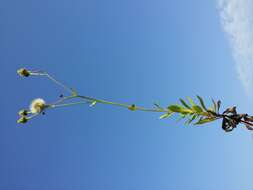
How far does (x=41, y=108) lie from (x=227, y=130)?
164 cm

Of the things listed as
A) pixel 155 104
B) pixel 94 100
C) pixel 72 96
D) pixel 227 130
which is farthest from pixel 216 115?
pixel 72 96

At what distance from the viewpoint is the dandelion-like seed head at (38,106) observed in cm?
212

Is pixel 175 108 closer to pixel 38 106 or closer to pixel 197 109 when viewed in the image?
pixel 197 109

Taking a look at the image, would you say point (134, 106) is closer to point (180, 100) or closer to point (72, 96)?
point (180, 100)

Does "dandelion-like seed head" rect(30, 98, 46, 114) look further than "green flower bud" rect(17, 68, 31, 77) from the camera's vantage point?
No

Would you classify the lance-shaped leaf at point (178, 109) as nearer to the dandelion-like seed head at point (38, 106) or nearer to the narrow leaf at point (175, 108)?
the narrow leaf at point (175, 108)

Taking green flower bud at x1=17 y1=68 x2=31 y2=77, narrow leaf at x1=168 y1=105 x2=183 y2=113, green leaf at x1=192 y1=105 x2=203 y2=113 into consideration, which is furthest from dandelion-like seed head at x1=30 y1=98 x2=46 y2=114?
green leaf at x1=192 y1=105 x2=203 y2=113

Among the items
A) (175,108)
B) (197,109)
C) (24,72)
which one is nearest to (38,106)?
(24,72)

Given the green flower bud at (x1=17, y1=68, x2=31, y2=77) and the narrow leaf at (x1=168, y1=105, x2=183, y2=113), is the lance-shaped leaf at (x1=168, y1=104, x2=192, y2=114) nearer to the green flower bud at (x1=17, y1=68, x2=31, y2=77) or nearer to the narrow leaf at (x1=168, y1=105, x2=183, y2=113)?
the narrow leaf at (x1=168, y1=105, x2=183, y2=113)

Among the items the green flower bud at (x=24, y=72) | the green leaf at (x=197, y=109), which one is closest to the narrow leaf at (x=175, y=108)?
the green leaf at (x=197, y=109)

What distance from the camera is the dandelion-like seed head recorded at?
212 centimetres

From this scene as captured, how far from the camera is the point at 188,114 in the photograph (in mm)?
2119

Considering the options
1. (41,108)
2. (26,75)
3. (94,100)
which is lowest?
(94,100)

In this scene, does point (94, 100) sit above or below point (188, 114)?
above
